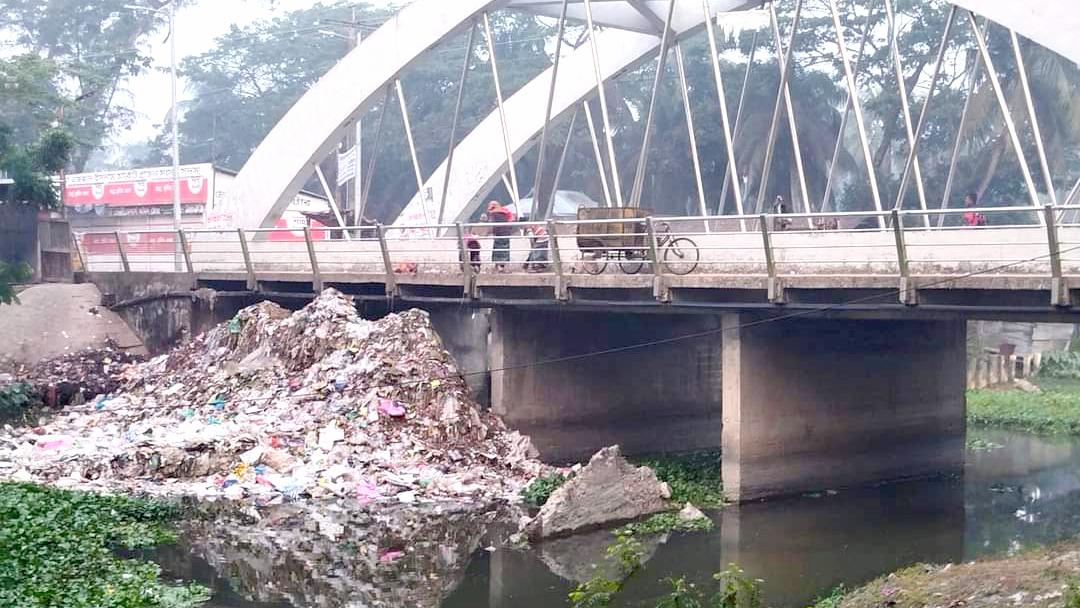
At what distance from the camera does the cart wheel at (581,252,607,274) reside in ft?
60.6

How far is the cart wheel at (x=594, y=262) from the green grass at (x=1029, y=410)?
12.8 m

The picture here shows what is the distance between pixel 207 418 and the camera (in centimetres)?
2002

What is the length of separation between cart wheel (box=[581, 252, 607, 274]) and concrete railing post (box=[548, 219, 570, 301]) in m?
0.36

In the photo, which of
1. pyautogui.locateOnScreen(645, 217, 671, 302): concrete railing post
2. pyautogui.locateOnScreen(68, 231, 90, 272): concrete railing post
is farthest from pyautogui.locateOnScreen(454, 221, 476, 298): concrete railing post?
pyautogui.locateOnScreen(68, 231, 90, 272): concrete railing post

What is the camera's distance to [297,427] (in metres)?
18.9

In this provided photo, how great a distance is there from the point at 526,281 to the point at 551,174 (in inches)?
1219

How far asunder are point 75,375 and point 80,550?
1260cm

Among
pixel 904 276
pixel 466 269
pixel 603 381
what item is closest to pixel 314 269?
pixel 466 269

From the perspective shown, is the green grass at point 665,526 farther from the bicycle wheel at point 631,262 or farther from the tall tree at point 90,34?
the tall tree at point 90,34

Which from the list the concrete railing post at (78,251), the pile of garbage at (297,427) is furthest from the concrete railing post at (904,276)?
the concrete railing post at (78,251)

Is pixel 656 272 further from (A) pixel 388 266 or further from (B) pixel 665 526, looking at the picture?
(A) pixel 388 266

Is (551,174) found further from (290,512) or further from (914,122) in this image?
(290,512)

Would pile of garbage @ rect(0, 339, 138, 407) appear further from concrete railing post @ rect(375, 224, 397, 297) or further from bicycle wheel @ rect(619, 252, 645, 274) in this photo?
bicycle wheel @ rect(619, 252, 645, 274)

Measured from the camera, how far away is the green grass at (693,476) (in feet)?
56.9
